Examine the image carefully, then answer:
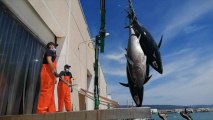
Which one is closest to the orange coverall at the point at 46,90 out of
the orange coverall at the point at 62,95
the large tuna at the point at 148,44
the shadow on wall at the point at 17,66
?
the shadow on wall at the point at 17,66

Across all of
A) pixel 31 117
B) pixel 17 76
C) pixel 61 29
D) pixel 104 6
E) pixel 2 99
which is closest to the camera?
pixel 31 117

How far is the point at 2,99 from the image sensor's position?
4.73m

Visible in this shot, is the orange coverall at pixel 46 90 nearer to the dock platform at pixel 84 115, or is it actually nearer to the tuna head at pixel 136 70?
the dock platform at pixel 84 115

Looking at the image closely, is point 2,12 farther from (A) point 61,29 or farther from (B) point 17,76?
(A) point 61,29

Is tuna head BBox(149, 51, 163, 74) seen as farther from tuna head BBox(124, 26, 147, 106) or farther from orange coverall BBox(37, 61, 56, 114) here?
orange coverall BBox(37, 61, 56, 114)

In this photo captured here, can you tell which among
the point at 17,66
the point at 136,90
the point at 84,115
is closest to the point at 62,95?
the point at 17,66

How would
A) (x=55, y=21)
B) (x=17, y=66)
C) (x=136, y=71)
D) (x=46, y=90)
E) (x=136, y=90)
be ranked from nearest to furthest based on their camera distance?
1. (x=46, y=90)
2. (x=17, y=66)
3. (x=136, y=71)
4. (x=136, y=90)
5. (x=55, y=21)

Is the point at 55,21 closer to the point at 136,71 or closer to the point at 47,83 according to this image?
the point at 136,71

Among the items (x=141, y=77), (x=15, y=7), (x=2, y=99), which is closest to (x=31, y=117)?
(x=2, y=99)

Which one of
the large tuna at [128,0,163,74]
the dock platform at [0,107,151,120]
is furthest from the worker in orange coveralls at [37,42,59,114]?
the large tuna at [128,0,163,74]

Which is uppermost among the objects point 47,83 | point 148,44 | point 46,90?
point 148,44

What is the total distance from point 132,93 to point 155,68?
98cm

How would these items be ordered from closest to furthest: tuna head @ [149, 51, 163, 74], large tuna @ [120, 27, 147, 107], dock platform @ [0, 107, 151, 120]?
dock platform @ [0, 107, 151, 120] < large tuna @ [120, 27, 147, 107] < tuna head @ [149, 51, 163, 74]

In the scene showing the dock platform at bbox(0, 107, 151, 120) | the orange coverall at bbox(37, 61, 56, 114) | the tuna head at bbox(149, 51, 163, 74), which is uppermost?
the tuna head at bbox(149, 51, 163, 74)
